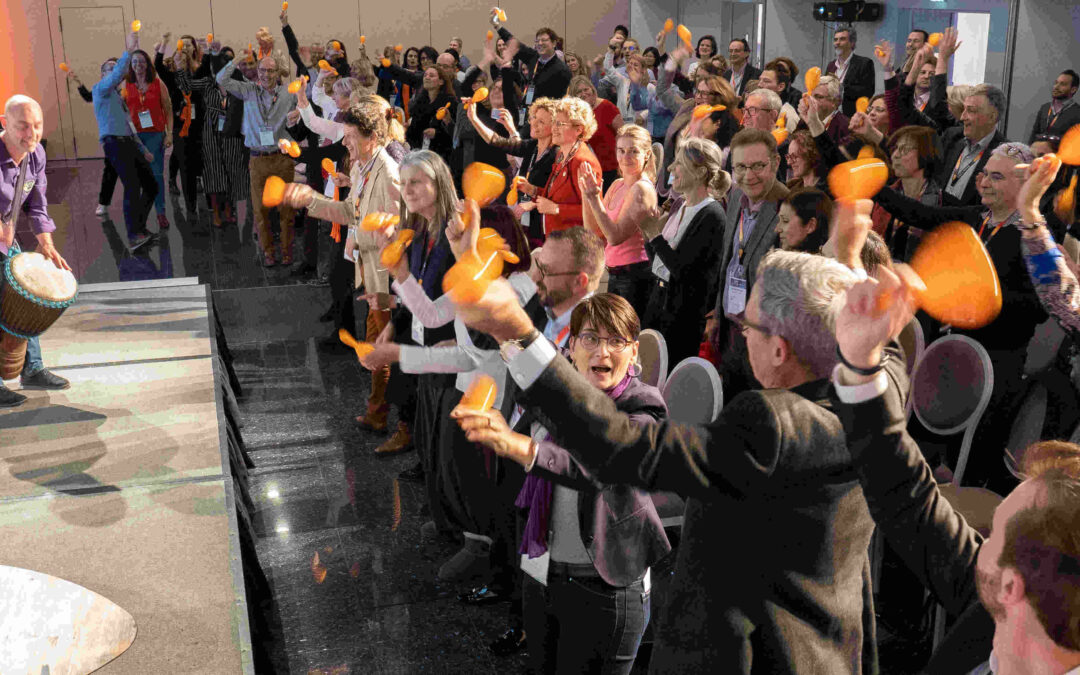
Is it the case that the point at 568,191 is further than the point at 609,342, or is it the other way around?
the point at 568,191

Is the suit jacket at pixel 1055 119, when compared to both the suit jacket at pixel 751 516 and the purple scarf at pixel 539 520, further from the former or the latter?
the suit jacket at pixel 751 516

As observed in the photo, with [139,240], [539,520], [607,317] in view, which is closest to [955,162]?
[607,317]

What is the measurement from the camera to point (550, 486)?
2393 millimetres

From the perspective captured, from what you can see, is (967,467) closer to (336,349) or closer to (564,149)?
(564,149)

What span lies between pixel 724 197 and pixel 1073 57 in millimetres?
6285

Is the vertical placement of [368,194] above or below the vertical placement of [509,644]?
above

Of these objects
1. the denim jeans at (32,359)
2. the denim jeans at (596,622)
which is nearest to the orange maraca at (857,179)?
the denim jeans at (596,622)

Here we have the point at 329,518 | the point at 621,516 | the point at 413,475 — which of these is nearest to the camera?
the point at 621,516

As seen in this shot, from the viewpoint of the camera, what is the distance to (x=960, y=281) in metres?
1.37

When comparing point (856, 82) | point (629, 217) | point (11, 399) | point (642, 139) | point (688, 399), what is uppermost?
point (856, 82)

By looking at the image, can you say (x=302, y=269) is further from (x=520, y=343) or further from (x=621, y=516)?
(x=520, y=343)

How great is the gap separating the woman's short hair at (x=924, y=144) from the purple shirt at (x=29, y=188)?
4094 millimetres

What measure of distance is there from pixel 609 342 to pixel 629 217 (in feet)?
7.57

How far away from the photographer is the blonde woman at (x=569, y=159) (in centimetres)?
509
